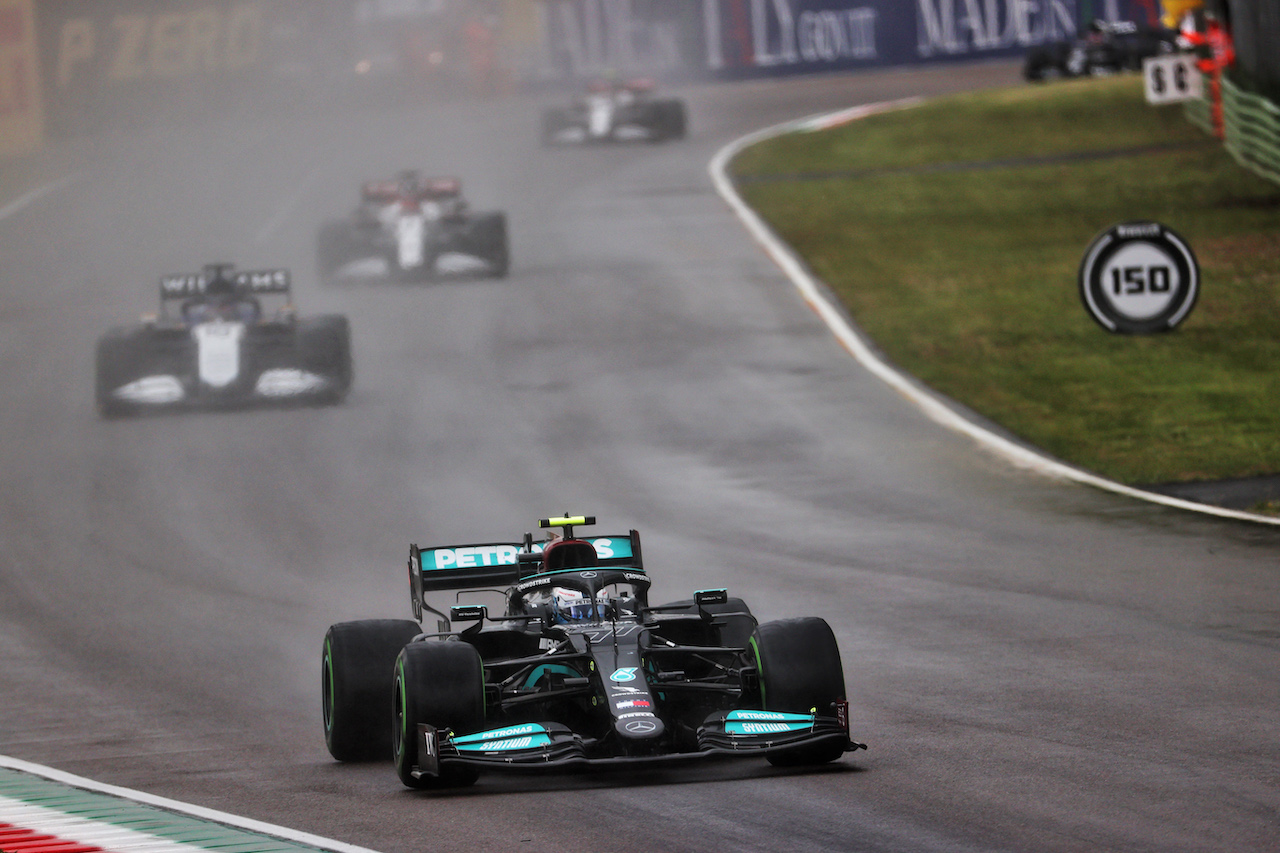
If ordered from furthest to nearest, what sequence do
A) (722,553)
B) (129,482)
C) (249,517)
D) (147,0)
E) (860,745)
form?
(147,0) < (129,482) < (249,517) < (722,553) < (860,745)

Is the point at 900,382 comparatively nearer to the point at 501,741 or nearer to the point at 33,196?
the point at 501,741

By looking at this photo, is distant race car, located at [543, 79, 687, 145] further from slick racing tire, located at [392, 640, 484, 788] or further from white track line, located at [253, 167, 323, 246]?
slick racing tire, located at [392, 640, 484, 788]

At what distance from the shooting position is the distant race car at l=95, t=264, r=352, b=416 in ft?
75.3

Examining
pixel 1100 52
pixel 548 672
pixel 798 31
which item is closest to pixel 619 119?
pixel 798 31

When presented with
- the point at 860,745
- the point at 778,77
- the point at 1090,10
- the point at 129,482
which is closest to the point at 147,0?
the point at 778,77

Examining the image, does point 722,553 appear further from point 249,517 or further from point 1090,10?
point 1090,10

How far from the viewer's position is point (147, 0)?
→ 58.8 m

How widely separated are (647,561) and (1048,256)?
59.3ft

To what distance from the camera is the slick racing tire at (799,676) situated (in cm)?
945

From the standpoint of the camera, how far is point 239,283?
75.7 feet

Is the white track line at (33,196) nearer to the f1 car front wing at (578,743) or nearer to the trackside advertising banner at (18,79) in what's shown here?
the trackside advertising banner at (18,79)

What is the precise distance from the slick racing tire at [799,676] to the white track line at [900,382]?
805 cm

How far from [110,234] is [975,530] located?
94.0 feet

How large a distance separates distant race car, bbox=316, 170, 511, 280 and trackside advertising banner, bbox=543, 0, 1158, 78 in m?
28.7
